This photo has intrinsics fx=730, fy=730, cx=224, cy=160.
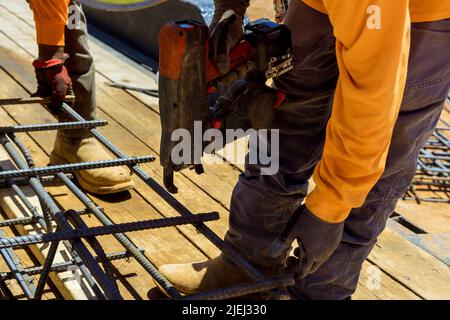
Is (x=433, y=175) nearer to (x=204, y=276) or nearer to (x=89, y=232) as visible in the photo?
(x=204, y=276)

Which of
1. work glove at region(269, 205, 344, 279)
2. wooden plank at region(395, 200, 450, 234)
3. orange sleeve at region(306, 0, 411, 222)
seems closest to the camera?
orange sleeve at region(306, 0, 411, 222)

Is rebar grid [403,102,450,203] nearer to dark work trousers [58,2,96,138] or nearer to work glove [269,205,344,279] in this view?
dark work trousers [58,2,96,138]

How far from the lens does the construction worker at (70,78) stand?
118 inches

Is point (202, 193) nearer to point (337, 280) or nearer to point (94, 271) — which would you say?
point (337, 280)

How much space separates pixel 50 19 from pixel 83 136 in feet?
2.20

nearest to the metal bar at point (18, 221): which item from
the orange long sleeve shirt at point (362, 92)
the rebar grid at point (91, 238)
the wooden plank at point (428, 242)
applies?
the rebar grid at point (91, 238)

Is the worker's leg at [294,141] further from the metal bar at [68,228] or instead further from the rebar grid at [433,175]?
the rebar grid at [433,175]

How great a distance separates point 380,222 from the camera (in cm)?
247

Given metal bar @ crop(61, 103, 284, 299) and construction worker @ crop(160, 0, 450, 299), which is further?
metal bar @ crop(61, 103, 284, 299)

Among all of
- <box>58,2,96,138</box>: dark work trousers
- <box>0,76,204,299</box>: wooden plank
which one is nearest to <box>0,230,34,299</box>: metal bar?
<box>0,76,204,299</box>: wooden plank

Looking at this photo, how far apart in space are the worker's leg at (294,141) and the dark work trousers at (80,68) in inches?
43.7

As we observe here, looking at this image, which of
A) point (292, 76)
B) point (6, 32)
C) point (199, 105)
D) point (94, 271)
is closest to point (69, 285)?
point (94, 271)

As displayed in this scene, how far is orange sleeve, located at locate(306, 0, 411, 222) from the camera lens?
1854 mm

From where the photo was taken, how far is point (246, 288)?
2.10 m
